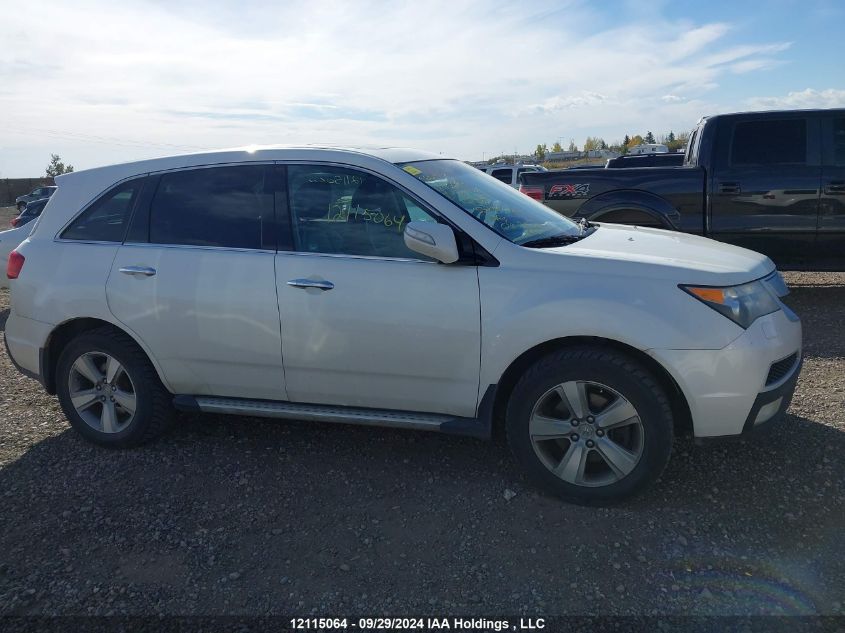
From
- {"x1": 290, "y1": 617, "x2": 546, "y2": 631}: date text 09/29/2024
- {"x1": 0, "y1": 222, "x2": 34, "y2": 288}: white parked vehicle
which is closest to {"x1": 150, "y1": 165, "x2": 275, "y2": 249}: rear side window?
{"x1": 290, "y1": 617, "x2": 546, "y2": 631}: date text 09/29/2024

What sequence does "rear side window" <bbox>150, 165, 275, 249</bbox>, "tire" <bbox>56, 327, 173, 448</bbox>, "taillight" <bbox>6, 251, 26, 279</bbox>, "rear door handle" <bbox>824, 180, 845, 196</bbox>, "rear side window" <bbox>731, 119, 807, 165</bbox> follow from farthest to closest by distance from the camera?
"rear side window" <bbox>731, 119, 807, 165</bbox> < "rear door handle" <bbox>824, 180, 845, 196</bbox> < "taillight" <bbox>6, 251, 26, 279</bbox> < "tire" <bbox>56, 327, 173, 448</bbox> < "rear side window" <bbox>150, 165, 275, 249</bbox>

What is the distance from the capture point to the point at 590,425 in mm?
3297

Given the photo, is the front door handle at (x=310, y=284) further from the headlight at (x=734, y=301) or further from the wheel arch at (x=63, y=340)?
the headlight at (x=734, y=301)

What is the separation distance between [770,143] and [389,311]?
18.7 ft

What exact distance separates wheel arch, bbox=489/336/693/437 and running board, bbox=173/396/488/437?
20cm

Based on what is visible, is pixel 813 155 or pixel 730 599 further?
pixel 813 155

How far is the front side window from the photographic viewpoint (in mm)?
3627

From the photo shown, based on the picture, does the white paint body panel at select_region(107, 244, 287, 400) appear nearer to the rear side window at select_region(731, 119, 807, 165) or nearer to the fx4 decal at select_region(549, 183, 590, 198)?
the fx4 decal at select_region(549, 183, 590, 198)

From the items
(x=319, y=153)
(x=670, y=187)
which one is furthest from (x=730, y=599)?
(x=670, y=187)

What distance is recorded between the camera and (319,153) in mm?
3822

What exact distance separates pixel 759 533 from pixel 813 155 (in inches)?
214

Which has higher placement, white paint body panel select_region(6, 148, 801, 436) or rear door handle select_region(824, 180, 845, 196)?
rear door handle select_region(824, 180, 845, 196)

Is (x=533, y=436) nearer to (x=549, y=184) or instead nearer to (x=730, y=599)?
(x=730, y=599)

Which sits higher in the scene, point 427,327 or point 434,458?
point 427,327
